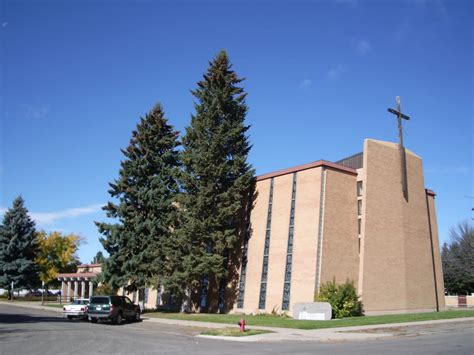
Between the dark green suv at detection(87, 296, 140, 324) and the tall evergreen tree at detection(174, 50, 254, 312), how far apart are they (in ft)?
20.5

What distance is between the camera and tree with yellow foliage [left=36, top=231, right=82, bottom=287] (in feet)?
209

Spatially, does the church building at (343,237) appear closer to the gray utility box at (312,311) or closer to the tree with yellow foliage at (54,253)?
the gray utility box at (312,311)

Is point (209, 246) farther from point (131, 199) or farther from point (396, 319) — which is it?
point (396, 319)

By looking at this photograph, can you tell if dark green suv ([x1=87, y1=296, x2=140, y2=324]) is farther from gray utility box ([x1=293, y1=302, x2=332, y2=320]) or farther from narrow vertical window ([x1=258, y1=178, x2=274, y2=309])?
gray utility box ([x1=293, y1=302, x2=332, y2=320])

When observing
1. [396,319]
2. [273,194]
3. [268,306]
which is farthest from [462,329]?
[273,194]

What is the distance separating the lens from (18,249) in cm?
5744

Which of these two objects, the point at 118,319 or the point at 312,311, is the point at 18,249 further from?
the point at 312,311

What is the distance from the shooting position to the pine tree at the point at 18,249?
5638 cm

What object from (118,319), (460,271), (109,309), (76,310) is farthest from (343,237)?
(460,271)

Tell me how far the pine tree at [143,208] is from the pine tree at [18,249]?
26121 millimetres

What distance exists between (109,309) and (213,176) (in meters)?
12.8

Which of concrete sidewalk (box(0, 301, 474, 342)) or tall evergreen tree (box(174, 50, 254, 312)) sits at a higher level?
tall evergreen tree (box(174, 50, 254, 312))

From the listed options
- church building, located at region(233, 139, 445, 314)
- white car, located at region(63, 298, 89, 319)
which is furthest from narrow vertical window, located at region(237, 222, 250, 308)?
white car, located at region(63, 298, 89, 319)

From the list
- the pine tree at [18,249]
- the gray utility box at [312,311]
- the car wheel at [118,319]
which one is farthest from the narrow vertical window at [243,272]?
the pine tree at [18,249]
